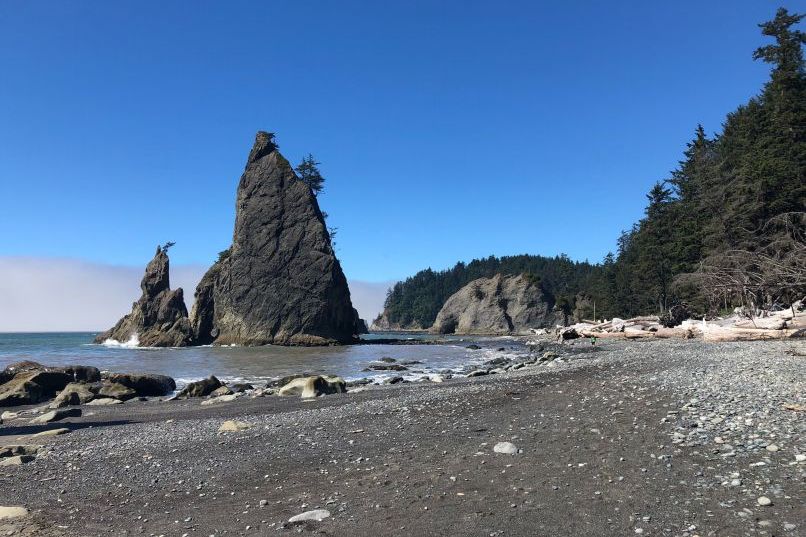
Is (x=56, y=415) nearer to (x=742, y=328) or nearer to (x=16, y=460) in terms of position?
(x=16, y=460)

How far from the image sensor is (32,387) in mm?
20969

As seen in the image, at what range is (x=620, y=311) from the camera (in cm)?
8825

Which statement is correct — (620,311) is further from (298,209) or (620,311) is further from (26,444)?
(26,444)

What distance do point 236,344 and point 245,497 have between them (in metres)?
78.2

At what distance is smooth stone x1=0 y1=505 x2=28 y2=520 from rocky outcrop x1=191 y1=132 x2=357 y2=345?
71.2 meters

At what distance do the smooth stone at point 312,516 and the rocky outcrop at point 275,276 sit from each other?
238 ft

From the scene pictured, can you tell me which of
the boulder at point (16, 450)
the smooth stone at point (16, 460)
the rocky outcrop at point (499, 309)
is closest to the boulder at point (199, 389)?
the boulder at point (16, 450)

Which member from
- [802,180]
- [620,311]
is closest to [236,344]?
[620,311]

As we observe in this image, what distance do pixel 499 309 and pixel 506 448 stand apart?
15428cm

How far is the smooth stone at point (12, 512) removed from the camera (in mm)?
6574

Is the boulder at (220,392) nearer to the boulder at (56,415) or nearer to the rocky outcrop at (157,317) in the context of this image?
the boulder at (56,415)

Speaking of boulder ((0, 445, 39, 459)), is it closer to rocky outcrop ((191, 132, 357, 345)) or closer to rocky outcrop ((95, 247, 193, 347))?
rocky outcrop ((191, 132, 357, 345))

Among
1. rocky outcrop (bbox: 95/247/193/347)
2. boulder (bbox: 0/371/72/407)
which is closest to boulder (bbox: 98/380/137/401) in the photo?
boulder (bbox: 0/371/72/407)

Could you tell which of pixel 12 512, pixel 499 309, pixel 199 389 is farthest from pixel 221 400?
pixel 499 309
